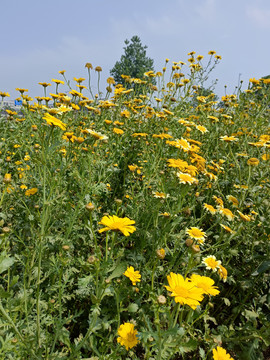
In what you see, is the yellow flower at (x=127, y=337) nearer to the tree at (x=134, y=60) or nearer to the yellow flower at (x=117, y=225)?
the yellow flower at (x=117, y=225)

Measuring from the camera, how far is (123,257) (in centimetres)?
183

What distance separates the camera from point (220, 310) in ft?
6.44

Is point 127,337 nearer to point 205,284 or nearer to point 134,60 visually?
point 205,284

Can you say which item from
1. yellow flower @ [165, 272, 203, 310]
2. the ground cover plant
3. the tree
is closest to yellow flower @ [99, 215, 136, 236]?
the ground cover plant

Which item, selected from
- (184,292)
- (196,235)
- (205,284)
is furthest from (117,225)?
(196,235)

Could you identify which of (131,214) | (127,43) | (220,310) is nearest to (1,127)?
(131,214)

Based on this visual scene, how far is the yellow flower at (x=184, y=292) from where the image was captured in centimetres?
89

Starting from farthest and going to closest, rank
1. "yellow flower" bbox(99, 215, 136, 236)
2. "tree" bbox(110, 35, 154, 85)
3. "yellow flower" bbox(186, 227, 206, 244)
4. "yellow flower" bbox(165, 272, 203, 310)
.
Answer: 1. "tree" bbox(110, 35, 154, 85)
2. "yellow flower" bbox(186, 227, 206, 244)
3. "yellow flower" bbox(99, 215, 136, 236)
4. "yellow flower" bbox(165, 272, 203, 310)

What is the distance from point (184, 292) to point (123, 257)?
0.94m

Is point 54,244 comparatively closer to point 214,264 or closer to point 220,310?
point 214,264

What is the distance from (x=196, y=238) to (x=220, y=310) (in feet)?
2.88

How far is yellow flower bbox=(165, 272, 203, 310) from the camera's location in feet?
2.94

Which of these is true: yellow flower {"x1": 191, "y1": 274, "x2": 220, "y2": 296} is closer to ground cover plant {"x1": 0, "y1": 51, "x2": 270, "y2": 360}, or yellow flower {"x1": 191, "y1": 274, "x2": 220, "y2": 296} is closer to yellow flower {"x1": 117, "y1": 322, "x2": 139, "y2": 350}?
ground cover plant {"x1": 0, "y1": 51, "x2": 270, "y2": 360}

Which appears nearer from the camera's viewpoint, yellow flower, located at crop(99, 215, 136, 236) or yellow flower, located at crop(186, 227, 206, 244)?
yellow flower, located at crop(99, 215, 136, 236)
